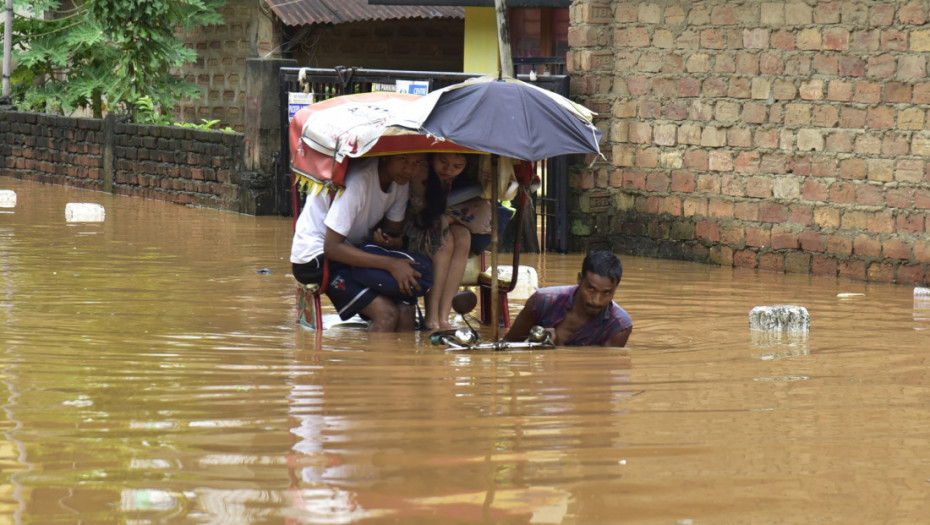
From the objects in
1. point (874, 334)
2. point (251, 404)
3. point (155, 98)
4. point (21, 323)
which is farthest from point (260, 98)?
point (251, 404)

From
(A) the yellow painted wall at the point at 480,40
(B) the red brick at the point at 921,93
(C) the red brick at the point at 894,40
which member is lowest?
(B) the red brick at the point at 921,93

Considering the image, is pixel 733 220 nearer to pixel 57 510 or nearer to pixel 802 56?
pixel 802 56

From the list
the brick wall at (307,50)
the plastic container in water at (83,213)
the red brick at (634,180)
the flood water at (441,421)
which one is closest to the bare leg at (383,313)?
the flood water at (441,421)

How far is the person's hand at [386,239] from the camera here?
8711 millimetres

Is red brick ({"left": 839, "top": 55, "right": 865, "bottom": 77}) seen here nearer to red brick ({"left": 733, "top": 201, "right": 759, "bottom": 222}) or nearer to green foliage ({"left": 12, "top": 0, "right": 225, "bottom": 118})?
red brick ({"left": 733, "top": 201, "right": 759, "bottom": 222})

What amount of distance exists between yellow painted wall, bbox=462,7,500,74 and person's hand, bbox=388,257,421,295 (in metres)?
13.2

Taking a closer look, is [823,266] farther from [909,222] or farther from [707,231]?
[707,231]

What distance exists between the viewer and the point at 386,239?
873 cm

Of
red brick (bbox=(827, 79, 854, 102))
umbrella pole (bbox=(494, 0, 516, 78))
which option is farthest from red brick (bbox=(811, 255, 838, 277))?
umbrella pole (bbox=(494, 0, 516, 78))

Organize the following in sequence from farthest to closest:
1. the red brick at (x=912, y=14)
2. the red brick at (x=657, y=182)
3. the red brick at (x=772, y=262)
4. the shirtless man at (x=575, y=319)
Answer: the red brick at (x=657, y=182) → the red brick at (x=772, y=262) → the red brick at (x=912, y=14) → the shirtless man at (x=575, y=319)

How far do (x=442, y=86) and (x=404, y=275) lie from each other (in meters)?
6.56

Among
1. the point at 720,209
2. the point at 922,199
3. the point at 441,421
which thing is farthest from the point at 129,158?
the point at 441,421

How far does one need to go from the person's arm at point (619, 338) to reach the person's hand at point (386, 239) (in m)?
1.51

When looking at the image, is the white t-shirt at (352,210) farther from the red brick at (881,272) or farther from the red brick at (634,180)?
the red brick at (634,180)
